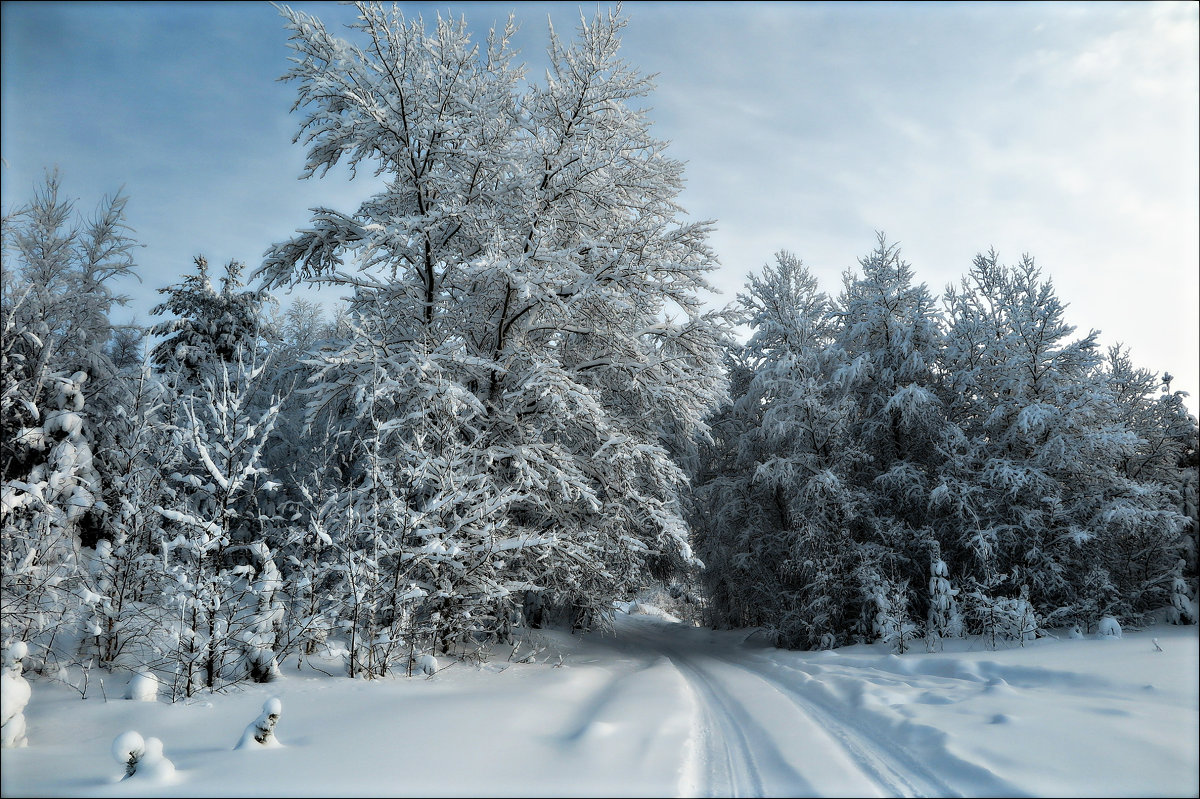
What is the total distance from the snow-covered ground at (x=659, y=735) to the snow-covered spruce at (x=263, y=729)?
0.21ft

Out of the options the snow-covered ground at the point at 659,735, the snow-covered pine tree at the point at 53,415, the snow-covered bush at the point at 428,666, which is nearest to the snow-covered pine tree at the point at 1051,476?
the snow-covered ground at the point at 659,735

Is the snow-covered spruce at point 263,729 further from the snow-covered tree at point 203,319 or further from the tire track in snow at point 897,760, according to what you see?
the snow-covered tree at point 203,319

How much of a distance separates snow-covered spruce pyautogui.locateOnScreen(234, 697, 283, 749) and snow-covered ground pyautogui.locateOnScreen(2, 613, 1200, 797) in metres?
0.06

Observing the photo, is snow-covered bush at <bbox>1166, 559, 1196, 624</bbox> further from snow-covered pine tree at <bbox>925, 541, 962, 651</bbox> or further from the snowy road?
the snowy road

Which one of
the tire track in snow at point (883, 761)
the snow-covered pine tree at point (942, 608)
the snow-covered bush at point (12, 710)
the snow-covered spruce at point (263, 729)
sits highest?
the snow-covered bush at point (12, 710)

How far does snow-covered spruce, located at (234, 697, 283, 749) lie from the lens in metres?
4.36

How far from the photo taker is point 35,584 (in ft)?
19.1

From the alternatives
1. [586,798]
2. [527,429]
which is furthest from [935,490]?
[586,798]

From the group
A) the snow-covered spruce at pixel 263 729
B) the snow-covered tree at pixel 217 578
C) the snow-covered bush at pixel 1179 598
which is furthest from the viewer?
the snow-covered bush at pixel 1179 598

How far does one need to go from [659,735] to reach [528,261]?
22.1 feet

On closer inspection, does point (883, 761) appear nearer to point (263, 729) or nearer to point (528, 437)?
point (263, 729)

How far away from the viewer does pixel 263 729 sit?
173 inches

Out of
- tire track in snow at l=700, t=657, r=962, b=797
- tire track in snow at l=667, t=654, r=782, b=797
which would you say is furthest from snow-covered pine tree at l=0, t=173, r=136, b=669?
tire track in snow at l=700, t=657, r=962, b=797

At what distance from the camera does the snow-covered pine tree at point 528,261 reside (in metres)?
8.85
